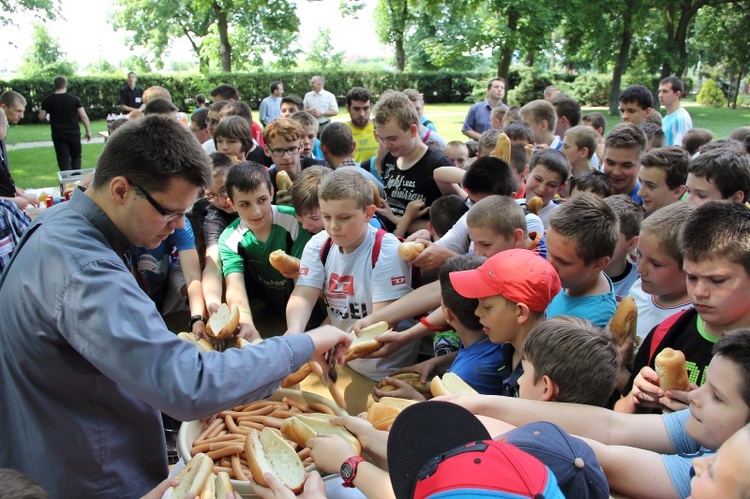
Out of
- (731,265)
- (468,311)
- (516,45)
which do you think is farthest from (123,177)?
(516,45)

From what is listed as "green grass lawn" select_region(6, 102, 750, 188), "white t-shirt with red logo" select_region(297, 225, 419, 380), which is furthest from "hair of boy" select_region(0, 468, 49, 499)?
"green grass lawn" select_region(6, 102, 750, 188)

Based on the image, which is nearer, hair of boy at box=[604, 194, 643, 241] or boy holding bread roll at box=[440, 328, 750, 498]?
boy holding bread roll at box=[440, 328, 750, 498]

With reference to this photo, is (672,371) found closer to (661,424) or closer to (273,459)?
(661,424)

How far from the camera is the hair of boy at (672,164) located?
157 inches

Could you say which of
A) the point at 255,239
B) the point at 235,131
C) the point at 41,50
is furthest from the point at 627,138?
the point at 41,50

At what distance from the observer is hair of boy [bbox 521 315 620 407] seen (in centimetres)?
199

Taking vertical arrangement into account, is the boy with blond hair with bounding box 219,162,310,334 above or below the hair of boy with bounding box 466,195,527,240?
below

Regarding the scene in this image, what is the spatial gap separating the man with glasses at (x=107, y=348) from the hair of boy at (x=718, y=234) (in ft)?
5.08

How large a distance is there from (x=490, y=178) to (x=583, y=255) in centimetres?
127

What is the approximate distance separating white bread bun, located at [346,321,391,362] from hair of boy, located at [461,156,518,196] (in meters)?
1.31

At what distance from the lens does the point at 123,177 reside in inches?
74.4

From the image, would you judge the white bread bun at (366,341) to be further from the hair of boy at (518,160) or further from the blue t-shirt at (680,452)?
the hair of boy at (518,160)

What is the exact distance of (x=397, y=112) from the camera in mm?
4570

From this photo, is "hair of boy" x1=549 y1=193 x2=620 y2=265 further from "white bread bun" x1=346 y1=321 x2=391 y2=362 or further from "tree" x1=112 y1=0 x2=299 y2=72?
"tree" x1=112 y1=0 x2=299 y2=72
